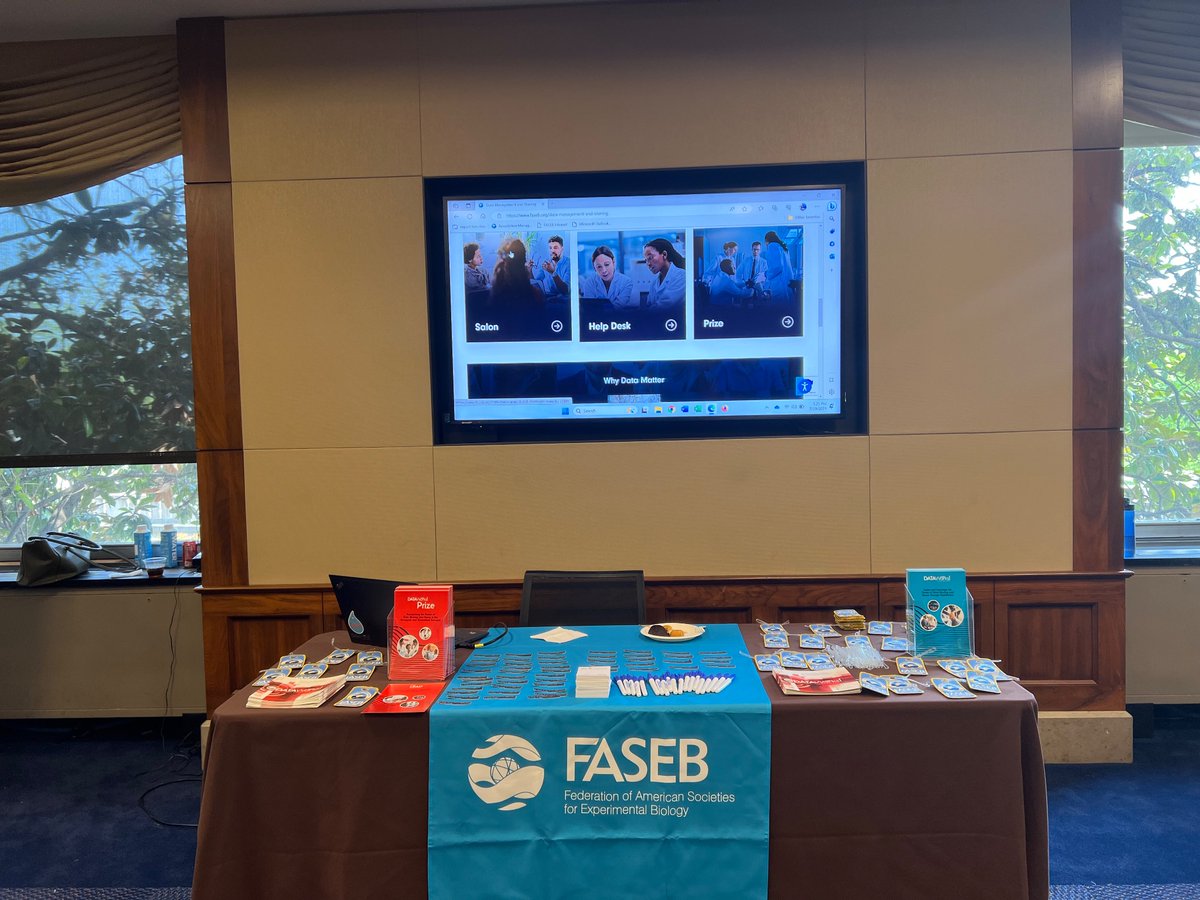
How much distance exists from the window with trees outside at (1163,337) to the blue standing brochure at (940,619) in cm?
226

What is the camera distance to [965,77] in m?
2.82

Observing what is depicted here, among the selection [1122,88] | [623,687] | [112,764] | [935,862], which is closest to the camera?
[935,862]

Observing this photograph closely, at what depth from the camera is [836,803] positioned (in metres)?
1.59

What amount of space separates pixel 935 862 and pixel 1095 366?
7.22 ft

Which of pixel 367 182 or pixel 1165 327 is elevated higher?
pixel 367 182

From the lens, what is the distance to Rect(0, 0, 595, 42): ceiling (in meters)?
2.78

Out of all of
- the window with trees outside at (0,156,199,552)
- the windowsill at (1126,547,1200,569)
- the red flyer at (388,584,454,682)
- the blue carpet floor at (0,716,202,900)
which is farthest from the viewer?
the window with trees outside at (0,156,199,552)

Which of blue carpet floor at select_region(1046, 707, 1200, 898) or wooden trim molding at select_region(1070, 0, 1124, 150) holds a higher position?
wooden trim molding at select_region(1070, 0, 1124, 150)

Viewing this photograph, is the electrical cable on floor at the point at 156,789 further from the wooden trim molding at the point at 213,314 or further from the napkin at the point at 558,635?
the napkin at the point at 558,635

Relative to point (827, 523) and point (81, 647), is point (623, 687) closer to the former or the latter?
point (827, 523)

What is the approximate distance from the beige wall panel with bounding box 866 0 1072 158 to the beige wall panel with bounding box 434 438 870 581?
4.34ft

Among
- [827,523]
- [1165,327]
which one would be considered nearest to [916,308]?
[827,523]

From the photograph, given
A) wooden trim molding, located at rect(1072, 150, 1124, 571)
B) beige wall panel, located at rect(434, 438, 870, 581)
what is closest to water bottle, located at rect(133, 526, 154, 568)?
beige wall panel, located at rect(434, 438, 870, 581)

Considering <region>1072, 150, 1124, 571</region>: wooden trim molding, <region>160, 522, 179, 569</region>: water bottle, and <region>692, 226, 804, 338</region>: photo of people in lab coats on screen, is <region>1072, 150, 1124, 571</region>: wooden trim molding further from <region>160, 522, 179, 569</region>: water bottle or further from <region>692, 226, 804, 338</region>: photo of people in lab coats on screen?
<region>160, 522, 179, 569</region>: water bottle
